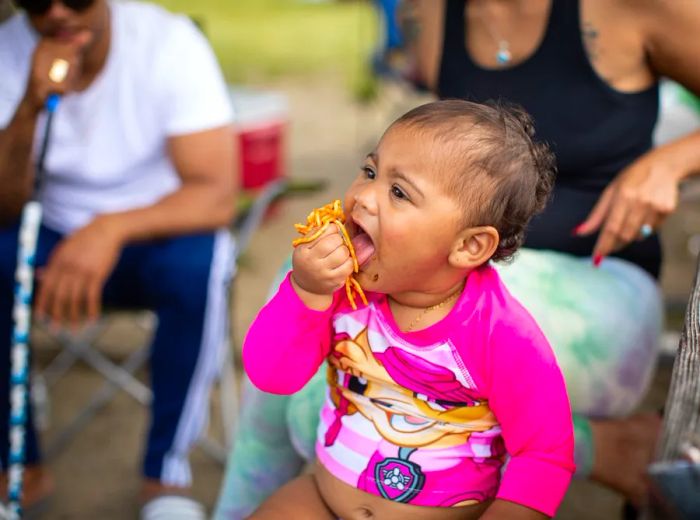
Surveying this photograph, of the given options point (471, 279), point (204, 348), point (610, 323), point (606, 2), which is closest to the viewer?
point (471, 279)

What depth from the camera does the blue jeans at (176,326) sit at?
2375 millimetres

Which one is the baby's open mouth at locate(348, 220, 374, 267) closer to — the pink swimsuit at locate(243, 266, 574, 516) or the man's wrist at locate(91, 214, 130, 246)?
the pink swimsuit at locate(243, 266, 574, 516)

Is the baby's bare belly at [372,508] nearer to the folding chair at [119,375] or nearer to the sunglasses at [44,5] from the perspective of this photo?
the folding chair at [119,375]

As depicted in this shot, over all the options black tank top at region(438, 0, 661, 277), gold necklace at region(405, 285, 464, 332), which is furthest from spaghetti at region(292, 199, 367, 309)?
black tank top at region(438, 0, 661, 277)

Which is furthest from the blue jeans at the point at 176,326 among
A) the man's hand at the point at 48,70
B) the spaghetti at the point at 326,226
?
the spaghetti at the point at 326,226

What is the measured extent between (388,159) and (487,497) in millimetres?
585

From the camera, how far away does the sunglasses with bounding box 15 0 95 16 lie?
2238mm

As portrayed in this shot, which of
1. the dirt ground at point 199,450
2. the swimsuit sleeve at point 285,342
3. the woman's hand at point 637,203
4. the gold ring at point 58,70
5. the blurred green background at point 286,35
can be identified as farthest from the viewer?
the blurred green background at point 286,35

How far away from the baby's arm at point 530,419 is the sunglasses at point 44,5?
1463mm

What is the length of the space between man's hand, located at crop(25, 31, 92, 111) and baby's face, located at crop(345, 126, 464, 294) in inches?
43.8

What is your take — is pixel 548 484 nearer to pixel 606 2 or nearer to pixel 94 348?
pixel 606 2

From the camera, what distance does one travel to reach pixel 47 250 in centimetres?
252

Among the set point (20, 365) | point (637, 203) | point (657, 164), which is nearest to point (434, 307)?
point (637, 203)

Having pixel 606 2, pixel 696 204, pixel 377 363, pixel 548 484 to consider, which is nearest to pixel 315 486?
pixel 377 363
